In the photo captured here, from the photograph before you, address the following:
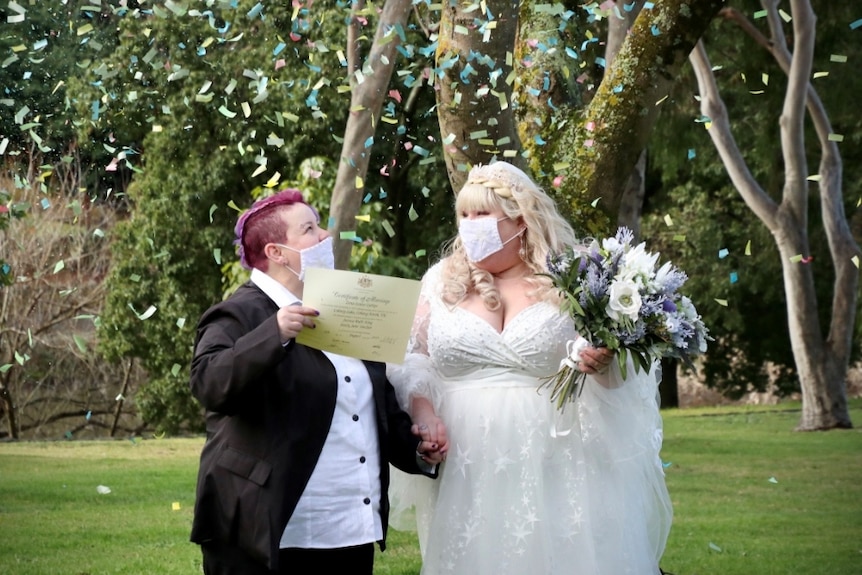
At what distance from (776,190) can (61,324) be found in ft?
37.7

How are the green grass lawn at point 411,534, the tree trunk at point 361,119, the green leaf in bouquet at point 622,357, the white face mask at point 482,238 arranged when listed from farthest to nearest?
1. the green grass lawn at point 411,534
2. the tree trunk at point 361,119
3. the white face mask at point 482,238
4. the green leaf in bouquet at point 622,357

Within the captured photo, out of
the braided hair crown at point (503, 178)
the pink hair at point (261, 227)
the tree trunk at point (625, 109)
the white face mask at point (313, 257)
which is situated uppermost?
the tree trunk at point (625, 109)

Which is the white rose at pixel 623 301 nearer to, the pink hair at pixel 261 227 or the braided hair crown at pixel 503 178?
the braided hair crown at pixel 503 178

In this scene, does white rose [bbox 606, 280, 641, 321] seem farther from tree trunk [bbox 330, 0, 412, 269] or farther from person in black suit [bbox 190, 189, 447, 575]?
tree trunk [bbox 330, 0, 412, 269]

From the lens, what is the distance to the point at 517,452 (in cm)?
380

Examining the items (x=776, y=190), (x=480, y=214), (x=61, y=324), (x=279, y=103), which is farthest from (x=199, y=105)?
(x=480, y=214)

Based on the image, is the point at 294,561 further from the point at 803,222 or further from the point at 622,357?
the point at 803,222

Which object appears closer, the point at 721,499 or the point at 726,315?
the point at 721,499

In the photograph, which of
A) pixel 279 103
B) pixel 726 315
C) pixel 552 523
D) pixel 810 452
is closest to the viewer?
pixel 552 523

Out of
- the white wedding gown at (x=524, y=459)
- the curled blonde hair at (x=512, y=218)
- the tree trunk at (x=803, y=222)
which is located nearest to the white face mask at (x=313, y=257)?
the white wedding gown at (x=524, y=459)

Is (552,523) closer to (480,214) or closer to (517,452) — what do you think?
(517,452)

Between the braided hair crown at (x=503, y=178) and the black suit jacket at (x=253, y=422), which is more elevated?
the braided hair crown at (x=503, y=178)

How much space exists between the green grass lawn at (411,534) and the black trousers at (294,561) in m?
3.85

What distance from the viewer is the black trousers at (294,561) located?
127 inches
